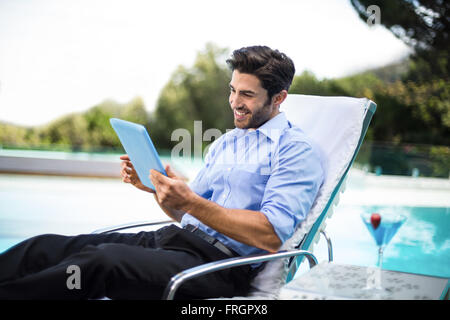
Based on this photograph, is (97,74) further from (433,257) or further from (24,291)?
(24,291)

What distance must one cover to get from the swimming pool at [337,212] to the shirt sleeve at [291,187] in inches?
111

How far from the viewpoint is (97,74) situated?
16484mm

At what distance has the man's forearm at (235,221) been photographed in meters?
1.45

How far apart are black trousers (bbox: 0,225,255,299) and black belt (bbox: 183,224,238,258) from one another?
0.06 ft

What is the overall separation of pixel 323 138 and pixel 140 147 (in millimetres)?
792

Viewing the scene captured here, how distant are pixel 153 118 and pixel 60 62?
3726mm

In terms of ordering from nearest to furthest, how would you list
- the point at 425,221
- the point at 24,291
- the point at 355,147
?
the point at 24,291 → the point at 355,147 → the point at 425,221

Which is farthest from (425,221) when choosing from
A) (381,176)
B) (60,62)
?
(60,62)

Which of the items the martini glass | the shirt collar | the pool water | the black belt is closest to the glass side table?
the martini glass

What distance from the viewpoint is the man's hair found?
170 centimetres

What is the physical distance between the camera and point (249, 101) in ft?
5.72

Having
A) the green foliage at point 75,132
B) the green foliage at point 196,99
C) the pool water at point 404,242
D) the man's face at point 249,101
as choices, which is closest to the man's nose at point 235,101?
the man's face at point 249,101

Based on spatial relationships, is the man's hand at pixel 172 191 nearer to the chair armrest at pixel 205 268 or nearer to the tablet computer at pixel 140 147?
the tablet computer at pixel 140 147

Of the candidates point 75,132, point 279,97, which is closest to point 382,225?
point 279,97
